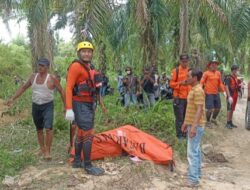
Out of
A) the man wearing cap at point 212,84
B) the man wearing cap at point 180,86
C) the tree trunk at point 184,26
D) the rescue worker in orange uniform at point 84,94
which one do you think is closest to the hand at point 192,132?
the rescue worker in orange uniform at point 84,94

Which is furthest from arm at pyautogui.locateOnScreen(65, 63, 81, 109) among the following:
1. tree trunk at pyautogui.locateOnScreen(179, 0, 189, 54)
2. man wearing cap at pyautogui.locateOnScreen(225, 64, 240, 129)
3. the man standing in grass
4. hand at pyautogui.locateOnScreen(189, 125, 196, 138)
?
man wearing cap at pyautogui.locateOnScreen(225, 64, 240, 129)

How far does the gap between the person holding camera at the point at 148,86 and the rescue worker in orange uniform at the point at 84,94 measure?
5.52 meters

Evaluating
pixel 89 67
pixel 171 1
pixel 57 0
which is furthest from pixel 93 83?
pixel 171 1

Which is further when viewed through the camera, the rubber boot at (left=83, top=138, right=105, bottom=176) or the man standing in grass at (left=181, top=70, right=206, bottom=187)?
the rubber boot at (left=83, top=138, right=105, bottom=176)

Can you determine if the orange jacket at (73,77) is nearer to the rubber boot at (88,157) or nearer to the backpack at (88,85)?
→ the backpack at (88,85)

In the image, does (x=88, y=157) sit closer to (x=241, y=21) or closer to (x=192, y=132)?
(x=192, y=132)

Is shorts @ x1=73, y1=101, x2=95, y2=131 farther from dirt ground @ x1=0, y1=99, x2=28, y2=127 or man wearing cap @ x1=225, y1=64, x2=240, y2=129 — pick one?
man wearing cap @ x1=225, y1=64, x2=240, y2=129

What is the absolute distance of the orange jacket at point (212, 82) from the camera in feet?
34.8

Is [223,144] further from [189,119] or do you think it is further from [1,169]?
[1,169]

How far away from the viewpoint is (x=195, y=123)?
6.11m

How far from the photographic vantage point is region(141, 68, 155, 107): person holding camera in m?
12.0

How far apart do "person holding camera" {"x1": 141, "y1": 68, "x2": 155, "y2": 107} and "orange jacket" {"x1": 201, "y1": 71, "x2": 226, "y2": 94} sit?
175 cm

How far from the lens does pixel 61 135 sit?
895 cm

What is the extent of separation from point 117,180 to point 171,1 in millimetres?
5735
